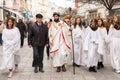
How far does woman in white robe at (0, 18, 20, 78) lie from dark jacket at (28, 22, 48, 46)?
0.52 metres

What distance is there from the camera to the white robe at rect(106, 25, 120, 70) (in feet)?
36.2

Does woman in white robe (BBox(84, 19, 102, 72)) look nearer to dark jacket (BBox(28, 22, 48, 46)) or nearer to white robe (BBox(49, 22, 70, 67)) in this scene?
white robe (BBox(49, 22, 70, 67))

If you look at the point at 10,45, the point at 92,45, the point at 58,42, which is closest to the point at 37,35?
the point at 58,42

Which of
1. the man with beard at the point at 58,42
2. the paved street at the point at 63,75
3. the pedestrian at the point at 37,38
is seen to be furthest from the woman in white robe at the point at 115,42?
the pedestrian at the point at 37,38

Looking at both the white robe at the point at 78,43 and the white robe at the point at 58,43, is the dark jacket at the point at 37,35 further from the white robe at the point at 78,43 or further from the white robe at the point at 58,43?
the white robe at the point at 78,43

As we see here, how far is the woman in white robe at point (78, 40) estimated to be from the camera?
39.1 ft

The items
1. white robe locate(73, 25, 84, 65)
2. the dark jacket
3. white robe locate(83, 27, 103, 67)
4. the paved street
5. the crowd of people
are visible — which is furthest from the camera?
white robe locate(73, 25, 84, 65)

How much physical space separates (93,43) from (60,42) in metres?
1.15

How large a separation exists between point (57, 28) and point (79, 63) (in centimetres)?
190

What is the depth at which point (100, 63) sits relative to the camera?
38.3 feet

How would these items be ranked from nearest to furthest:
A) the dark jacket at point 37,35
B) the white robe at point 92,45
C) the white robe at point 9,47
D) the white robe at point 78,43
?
the white robe at point 9,47
the dark jacket at point 37,35
the white robe at point 92,45
the white robe at point 78,43

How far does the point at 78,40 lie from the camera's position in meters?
12.1

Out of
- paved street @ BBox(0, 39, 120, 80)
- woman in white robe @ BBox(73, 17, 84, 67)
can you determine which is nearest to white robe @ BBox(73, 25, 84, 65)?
woman in white robe @ BBox(73, 17, 84, 67)

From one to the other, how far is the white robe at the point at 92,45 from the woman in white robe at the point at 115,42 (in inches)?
16.6
